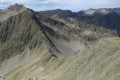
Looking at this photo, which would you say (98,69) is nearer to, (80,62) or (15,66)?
(80,62)

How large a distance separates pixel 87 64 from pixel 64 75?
14087mm

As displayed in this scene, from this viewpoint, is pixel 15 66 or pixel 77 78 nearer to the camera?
pixel 77 78

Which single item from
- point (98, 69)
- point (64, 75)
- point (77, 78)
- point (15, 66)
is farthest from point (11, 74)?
point (98, 69)

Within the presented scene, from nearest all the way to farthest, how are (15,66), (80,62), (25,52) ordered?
(80,62) → (15,66) → (25,52)

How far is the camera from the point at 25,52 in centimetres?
19800

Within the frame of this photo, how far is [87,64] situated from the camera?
8356cm

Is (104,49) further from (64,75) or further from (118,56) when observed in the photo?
(64,75)

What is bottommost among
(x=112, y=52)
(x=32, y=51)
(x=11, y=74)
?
(x=11, y=74)

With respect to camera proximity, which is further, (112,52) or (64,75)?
(64,75)

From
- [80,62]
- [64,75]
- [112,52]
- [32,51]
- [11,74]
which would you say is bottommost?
[11,74]

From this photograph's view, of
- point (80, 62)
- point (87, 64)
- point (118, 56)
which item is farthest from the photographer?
point (80, 62)

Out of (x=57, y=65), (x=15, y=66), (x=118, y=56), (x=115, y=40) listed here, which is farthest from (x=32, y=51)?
(x=118, y=56)

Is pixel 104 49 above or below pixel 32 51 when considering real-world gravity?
above

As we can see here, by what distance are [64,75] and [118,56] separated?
3105cm
